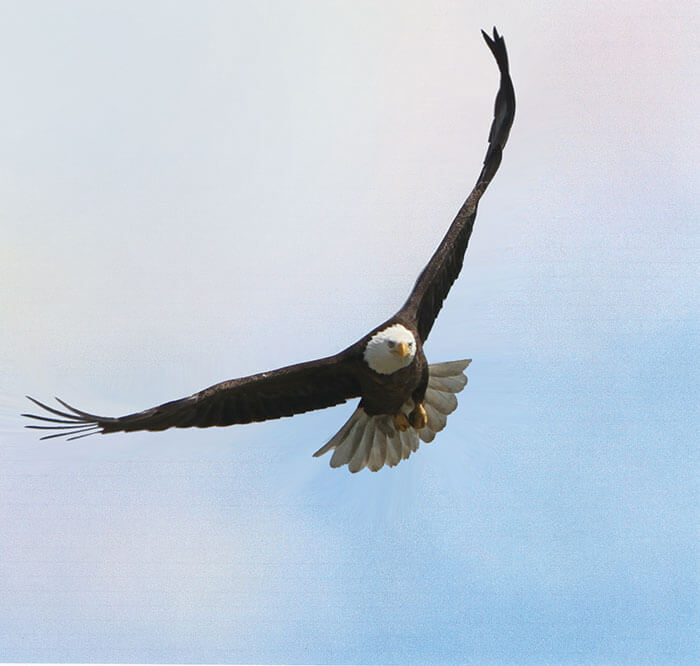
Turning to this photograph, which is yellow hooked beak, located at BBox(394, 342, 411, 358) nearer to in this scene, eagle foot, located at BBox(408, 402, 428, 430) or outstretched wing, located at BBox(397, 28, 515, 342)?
outstretched wing, located at BBox(397, 28, 515, 342)

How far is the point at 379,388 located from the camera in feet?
21.4

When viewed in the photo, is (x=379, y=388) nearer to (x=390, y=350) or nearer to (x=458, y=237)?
(x=390, y=350)

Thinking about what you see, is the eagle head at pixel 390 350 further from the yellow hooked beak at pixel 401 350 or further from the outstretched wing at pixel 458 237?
the outstretched wing at pixel 458 237

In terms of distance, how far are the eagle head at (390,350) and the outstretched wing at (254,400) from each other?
0.24 meters

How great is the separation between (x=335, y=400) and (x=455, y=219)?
1.24 m

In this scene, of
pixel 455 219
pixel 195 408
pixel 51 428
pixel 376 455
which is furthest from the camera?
pixel 376 455

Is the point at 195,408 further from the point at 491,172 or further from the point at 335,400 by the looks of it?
the point at 491,172

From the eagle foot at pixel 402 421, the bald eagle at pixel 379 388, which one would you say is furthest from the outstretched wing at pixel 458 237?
the eagle foot at pixel 402 421

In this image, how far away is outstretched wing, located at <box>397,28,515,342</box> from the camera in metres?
6.62

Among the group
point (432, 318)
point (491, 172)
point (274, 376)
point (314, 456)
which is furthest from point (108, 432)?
point (491, 172)

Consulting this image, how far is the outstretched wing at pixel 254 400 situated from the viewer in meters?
6.23

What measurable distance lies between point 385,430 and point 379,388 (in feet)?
2.50

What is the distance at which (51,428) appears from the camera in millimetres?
5980

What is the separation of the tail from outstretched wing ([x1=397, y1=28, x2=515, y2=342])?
0.47 metres
